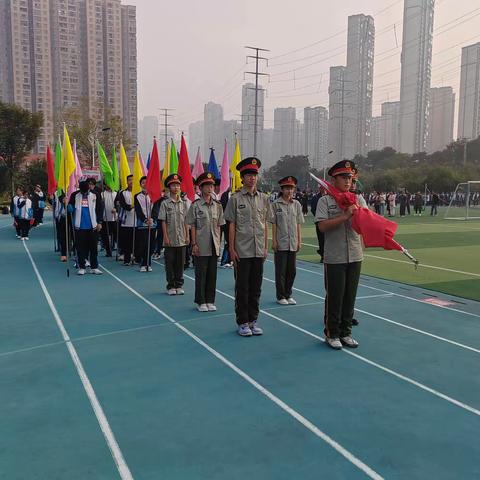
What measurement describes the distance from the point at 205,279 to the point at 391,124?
80.4 meters

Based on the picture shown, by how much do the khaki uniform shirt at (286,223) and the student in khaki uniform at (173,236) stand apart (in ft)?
5.04

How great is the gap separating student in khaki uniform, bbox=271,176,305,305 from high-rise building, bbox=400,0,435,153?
47602 mm

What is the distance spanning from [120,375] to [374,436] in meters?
2.14

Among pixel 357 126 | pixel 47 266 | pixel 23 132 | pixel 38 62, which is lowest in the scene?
pixel 47 266

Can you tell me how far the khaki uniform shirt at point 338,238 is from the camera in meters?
4.95

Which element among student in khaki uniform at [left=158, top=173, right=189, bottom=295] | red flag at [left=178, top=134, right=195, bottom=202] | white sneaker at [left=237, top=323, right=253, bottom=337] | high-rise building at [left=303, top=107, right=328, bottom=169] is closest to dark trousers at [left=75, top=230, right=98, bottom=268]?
red flag at [left=178, top=134, right=195, bottom=202]

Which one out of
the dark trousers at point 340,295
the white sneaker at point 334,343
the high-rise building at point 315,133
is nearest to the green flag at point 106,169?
the dark trousers at point 340,295

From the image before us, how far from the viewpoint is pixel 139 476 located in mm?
2814

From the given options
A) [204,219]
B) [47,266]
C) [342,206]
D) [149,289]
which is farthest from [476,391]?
[47,266]

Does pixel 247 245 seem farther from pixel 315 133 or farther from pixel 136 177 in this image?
pixel 315 133

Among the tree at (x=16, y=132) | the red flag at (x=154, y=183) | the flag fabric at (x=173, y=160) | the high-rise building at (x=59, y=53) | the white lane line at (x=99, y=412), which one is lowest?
the white lane line at (x=99, y=412)

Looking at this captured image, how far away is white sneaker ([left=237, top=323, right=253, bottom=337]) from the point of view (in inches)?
213

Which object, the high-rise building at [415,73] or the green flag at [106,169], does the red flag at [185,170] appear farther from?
the high-rise building at [415,73]

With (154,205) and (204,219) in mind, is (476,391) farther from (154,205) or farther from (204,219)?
(154,205)
